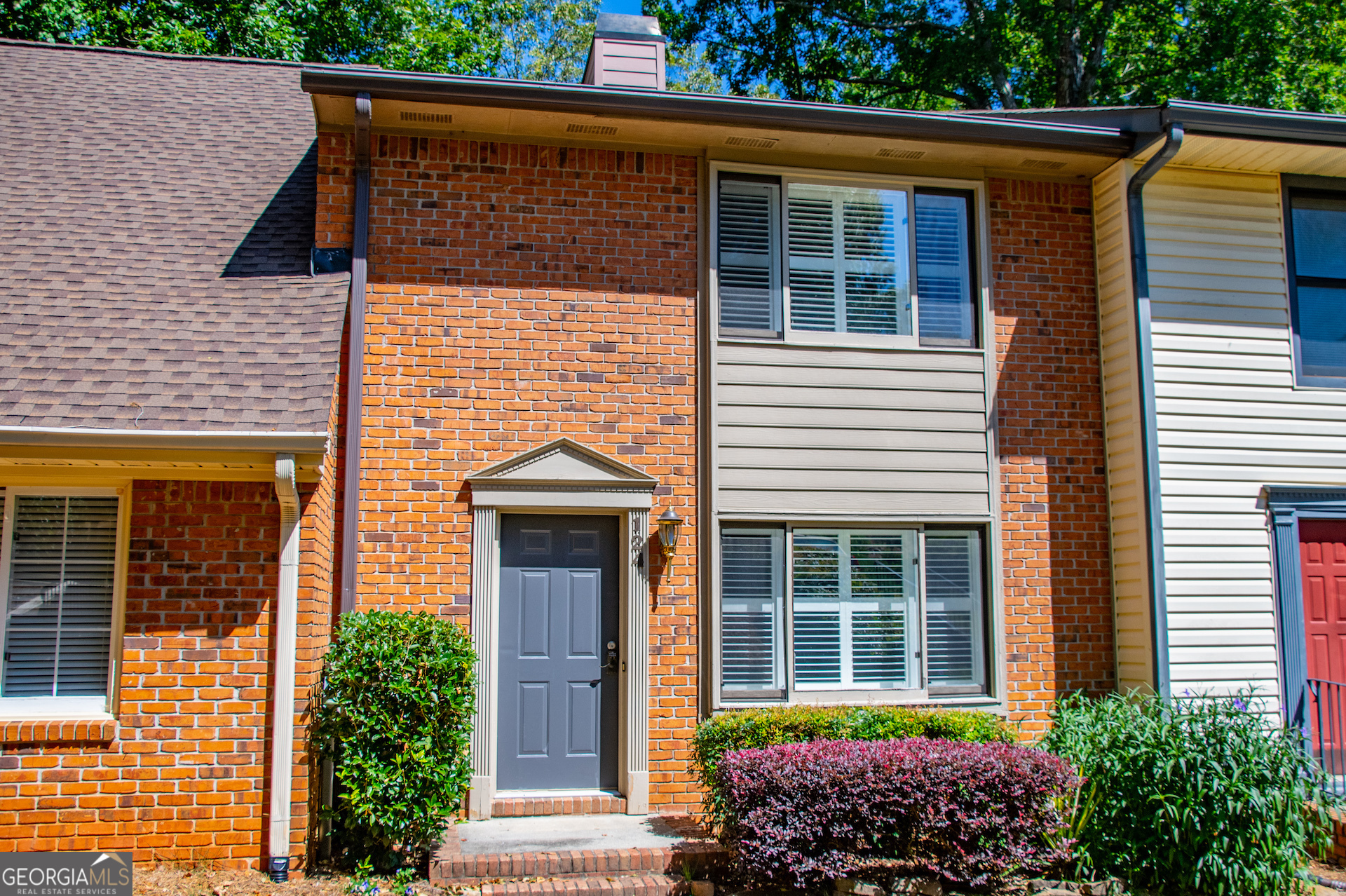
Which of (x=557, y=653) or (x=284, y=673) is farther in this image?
(x=557, y=653)

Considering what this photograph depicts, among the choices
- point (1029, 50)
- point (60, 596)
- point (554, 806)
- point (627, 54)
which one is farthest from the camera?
point (1029, 50)

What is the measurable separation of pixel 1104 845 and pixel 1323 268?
18.0ft

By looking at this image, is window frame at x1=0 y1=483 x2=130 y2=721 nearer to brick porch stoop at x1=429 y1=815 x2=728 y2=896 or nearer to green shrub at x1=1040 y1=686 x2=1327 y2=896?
brick porch stoop at x1=429 y1=815 x2=728 y2=896

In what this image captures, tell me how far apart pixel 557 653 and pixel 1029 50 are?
16297 mm

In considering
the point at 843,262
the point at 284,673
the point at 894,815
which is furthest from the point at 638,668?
the point at 843,262

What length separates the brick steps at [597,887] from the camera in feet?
18.9

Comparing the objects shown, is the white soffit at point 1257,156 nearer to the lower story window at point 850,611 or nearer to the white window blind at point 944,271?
the white window blind at point 944,271

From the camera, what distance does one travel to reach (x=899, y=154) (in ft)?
26.2

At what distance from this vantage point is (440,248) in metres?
7.46

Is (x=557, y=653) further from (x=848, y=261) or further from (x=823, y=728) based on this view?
(x=848, y=261)

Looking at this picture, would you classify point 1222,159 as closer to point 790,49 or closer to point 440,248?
point 440,248

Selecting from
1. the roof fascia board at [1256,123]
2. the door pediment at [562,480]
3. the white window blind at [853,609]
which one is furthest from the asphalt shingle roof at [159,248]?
the roof fascia board at [1256,123]

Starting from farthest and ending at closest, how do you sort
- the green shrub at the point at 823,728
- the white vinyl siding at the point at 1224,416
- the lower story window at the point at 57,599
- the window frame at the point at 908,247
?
the window frame at the point at 908,247 → the white vinyl siding at the point at 1224,416 → the green shrub at the point at 823,728 → the lower story window at the point at 57,599

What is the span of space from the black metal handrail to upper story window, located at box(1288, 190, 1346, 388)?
250 cm
